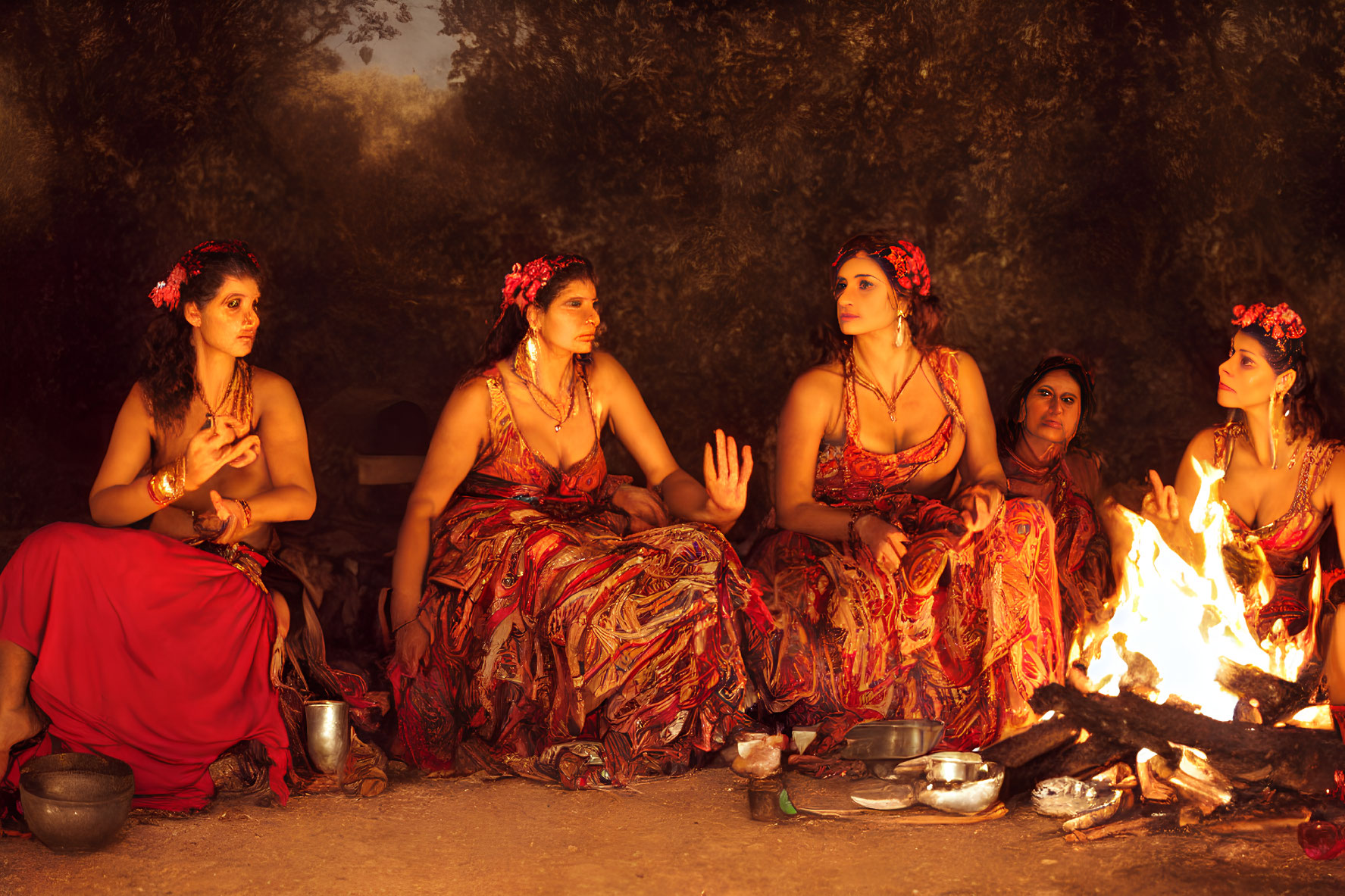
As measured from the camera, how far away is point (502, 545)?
4246 mm

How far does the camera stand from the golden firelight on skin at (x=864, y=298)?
15.4 feet

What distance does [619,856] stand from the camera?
3330 millimetres

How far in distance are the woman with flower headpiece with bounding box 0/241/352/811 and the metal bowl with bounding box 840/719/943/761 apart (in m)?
1.74

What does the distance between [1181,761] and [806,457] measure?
5.42ft

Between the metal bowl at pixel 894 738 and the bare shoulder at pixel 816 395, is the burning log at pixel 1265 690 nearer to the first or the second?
the metal bowl at pixel 894 738

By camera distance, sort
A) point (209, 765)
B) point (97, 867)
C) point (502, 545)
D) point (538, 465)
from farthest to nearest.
→ point (538, 465) → point (502, 545) → point (209, 765) → point (97, 867)

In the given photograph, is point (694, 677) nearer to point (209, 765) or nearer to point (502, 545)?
point (502, 545)

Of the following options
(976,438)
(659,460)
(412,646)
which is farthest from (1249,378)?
(412,646)

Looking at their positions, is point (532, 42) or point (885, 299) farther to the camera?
point (532, 42)

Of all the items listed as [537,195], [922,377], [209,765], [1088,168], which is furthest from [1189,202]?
[209,765]

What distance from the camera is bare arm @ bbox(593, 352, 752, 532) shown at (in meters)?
4.30

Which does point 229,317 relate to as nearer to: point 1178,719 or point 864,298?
point 864,298

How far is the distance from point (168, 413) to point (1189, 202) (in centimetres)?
416

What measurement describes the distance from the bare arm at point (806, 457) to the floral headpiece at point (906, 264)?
0.43 meters
